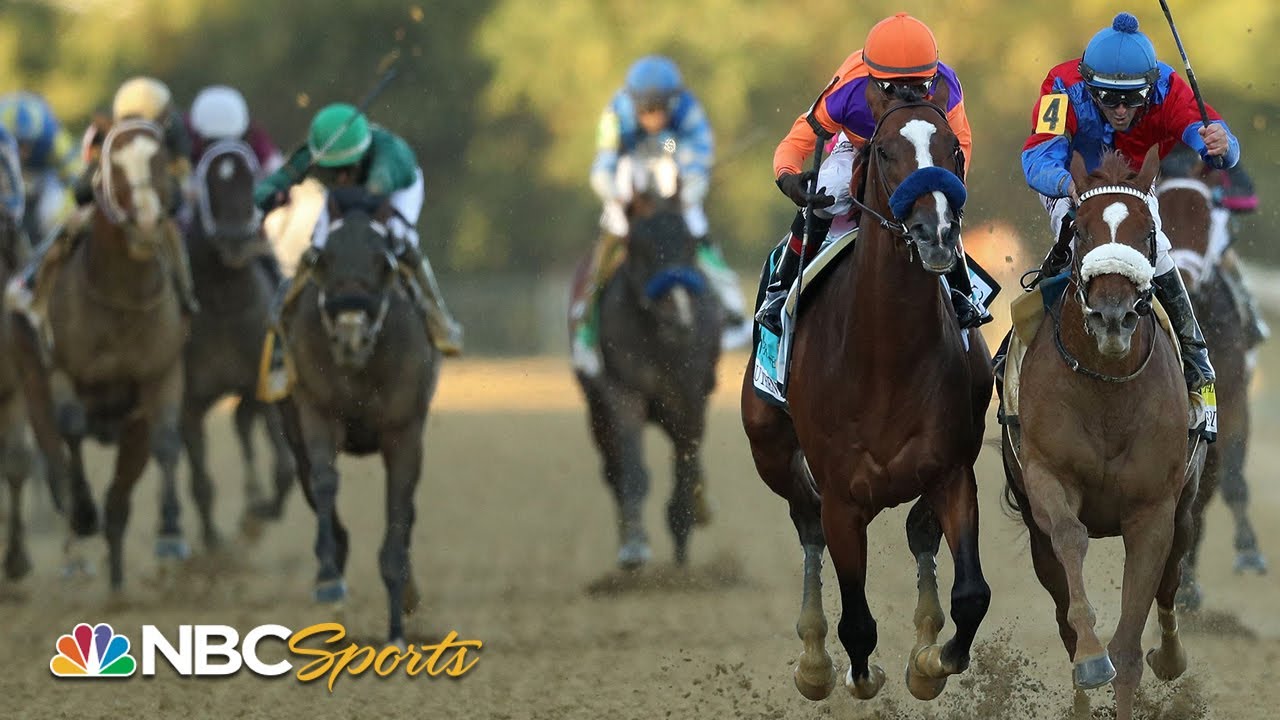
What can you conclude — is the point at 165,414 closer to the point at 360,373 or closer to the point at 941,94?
the point at 360,373

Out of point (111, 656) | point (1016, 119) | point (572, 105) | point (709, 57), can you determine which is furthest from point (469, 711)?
point (572, 105)

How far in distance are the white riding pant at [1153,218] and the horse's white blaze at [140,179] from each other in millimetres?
5523

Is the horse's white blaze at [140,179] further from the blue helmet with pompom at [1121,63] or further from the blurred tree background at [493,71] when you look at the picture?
the blurred tree background at [493,71]

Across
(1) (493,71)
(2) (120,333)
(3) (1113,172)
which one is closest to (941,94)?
(3) (1113,172)

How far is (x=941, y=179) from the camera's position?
21.4ft

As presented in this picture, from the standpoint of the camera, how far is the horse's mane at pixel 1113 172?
22.3 feet

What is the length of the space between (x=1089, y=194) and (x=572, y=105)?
2755cm

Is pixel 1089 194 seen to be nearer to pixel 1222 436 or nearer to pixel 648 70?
pixel 1222 436

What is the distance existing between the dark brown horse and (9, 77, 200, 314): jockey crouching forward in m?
0.35

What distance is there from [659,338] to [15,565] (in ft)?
13.0

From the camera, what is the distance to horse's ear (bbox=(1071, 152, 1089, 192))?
22.5 feet

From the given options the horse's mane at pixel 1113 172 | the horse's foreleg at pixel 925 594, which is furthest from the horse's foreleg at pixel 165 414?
the horse's mane at pixel 1113 172

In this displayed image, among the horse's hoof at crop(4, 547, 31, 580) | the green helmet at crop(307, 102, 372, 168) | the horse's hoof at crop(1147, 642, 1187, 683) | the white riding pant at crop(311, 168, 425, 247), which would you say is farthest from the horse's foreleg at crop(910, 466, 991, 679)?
the horse's hoof at crop(4, 547, 31, 580)

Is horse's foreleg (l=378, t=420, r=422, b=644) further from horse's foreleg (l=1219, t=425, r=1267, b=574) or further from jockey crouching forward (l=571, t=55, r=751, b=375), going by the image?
horse's foreleg (l=1219, t=425, r=1267, b=574)
